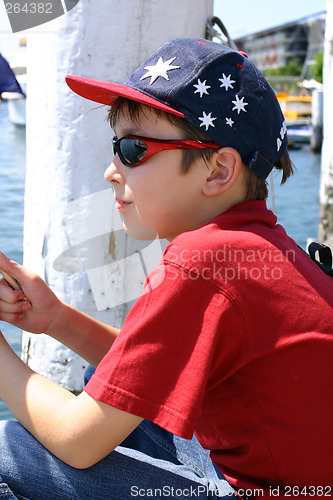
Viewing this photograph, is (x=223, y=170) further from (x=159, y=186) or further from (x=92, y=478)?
(x=92, y=478)

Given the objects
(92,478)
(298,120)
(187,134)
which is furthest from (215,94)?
(298,120)

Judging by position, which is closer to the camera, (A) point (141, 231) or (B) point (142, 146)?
(B) point (142, 146)

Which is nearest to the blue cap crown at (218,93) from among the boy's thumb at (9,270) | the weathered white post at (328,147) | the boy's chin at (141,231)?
the boy's chin at (141,231)

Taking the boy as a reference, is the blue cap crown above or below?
above

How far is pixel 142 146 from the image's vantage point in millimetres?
1527

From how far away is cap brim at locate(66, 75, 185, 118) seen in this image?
145 centimetres

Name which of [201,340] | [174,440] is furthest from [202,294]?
[174,440]

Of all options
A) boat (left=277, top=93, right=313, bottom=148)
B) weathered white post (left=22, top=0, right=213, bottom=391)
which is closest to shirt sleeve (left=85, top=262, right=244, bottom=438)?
weathered white post (left=22, top=0, right=213, bottom=391)

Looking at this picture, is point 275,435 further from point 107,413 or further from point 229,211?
point 229,211

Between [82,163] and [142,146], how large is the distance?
1.02m

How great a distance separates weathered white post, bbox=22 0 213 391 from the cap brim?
0.77 metres

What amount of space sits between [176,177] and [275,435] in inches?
25.2

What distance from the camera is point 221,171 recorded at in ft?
5.08

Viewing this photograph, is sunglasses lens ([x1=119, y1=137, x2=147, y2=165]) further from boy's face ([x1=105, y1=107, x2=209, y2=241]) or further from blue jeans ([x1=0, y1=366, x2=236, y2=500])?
blue jeans ([x1=0, y1=366, x2=236, y2=500])
